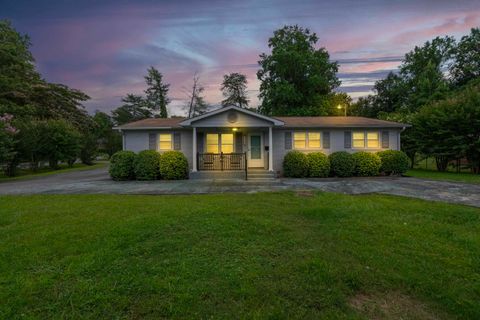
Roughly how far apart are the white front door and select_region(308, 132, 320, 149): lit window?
9.36ft

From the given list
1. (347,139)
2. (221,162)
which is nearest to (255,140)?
(221,162)

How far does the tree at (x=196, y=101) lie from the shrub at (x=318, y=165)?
30.1 metres

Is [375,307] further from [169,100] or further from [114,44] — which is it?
[169,100]

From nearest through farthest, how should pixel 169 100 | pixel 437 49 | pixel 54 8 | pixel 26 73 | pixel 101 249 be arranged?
1. pixel 101 249
2. pixel 54 8
3. pixel 26 73
4. pixel 437 49
5. pixel 169 100

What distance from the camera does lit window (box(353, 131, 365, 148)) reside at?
14938mm

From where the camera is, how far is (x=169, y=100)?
4884 cm

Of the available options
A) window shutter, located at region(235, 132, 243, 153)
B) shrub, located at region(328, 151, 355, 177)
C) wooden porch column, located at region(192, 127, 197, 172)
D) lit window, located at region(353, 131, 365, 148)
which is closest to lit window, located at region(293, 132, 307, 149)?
shrub, located at region(328, 151, 355, 177)

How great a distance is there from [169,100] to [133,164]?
38.4 meters

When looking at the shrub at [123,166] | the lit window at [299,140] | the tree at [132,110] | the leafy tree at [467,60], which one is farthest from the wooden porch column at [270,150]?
the tree at [132,110]

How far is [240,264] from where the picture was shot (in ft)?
11.0

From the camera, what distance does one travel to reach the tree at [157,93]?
48.4 meters

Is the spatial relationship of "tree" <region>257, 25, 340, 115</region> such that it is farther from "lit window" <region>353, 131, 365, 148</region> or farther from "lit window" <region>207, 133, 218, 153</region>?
"lit window" <region>207, 133, 218, 153</region>

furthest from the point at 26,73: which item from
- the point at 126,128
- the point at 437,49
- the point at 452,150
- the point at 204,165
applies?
the point at 437,49

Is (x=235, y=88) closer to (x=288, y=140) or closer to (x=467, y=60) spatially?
(x=288, y=140)
